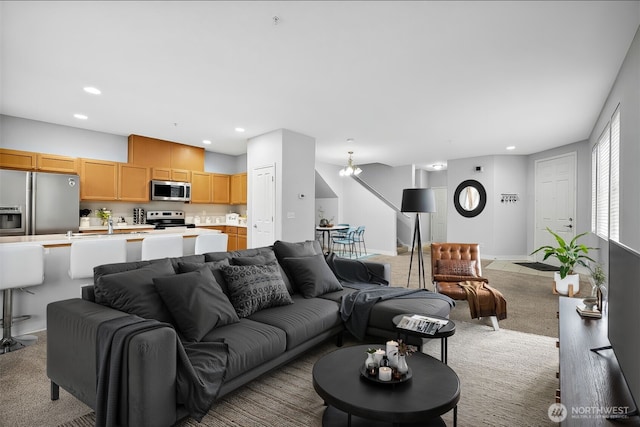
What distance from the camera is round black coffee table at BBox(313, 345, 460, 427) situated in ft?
4.77

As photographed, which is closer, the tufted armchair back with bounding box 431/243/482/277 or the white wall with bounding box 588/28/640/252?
the white wall with bounding box 588/28/640/252

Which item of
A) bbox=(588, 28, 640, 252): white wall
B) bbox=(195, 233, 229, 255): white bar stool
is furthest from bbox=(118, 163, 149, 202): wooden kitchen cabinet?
bbox=(588, 28, 640, 252): white wall

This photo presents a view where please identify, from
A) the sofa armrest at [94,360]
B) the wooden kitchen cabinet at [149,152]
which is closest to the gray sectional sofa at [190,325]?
the sofa armrest at [94,360]

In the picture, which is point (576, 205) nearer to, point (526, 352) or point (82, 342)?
point (526, 352)

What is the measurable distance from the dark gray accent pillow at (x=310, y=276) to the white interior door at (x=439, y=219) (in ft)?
30.5

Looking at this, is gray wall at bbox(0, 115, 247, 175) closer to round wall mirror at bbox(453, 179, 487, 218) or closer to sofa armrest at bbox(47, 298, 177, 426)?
sofa armrest at bbox(47, 298, 177, 426)

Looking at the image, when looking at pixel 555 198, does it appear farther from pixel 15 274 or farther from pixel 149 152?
pixel 15 274

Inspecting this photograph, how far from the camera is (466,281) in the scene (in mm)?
3928

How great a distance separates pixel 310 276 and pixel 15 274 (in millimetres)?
2577

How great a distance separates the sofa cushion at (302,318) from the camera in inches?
95.2

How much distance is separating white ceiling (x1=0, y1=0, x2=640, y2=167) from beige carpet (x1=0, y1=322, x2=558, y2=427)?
101 inches

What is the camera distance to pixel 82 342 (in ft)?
6.07

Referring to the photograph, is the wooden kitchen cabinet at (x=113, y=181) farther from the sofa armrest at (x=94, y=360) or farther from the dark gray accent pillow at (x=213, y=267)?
the sofa armrest at (x=94, y=360)

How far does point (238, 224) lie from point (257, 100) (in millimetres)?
3853
